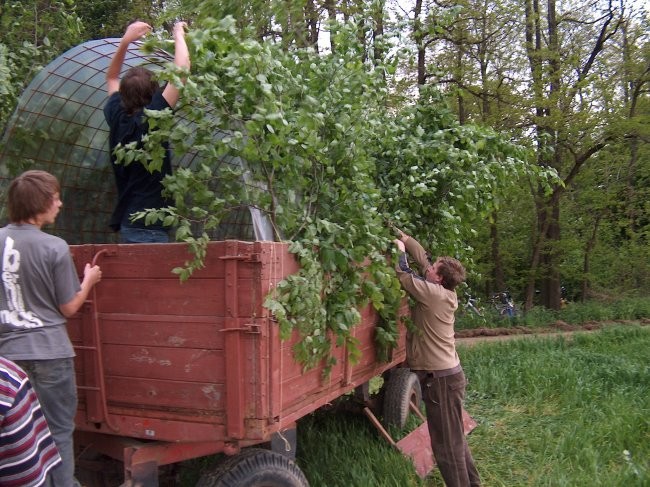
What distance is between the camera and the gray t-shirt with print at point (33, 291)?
280 cm

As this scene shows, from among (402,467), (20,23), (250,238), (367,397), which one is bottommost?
(402,467)

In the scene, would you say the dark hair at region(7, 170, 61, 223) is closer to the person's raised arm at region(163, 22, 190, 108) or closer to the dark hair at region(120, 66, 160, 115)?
the person's raised arm at region(163, 22, 190, 108)

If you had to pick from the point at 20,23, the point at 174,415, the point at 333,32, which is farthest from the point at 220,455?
the point at 20,23

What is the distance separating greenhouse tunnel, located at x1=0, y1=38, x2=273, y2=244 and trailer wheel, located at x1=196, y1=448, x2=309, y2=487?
157 cm

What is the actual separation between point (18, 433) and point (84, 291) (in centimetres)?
79

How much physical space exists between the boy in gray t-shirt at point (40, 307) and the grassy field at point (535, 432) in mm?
2134

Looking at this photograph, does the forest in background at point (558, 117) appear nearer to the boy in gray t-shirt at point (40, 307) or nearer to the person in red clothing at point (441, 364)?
the person in red clothing at point (441, 364)

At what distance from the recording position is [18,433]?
229cm

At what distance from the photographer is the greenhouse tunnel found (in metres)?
4.34

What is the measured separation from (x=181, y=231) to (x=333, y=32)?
2278mm

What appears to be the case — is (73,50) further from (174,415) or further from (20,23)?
(174,415)

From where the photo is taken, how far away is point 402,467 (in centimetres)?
459

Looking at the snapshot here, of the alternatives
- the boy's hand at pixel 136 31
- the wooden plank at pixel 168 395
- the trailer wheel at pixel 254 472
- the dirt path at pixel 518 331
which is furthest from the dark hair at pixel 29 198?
the dirt path at pixel 518 331

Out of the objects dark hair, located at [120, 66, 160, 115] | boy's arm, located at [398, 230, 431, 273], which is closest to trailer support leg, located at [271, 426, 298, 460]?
boy's arm, located at [398, 230, 431, 273]
